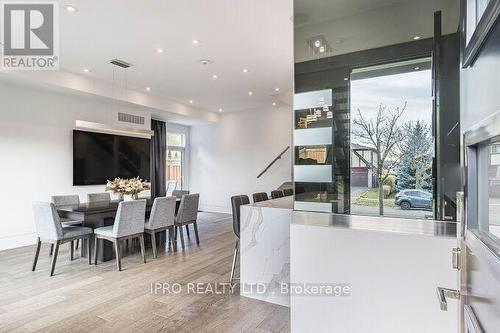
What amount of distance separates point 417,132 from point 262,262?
1.98 m

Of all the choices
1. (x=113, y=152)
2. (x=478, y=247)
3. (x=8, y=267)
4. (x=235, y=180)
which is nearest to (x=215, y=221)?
(x=235, y=180)

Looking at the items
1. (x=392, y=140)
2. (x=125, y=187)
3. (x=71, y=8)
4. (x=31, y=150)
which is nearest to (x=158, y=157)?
(x=31, y=150)

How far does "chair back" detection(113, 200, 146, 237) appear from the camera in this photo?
152 inches

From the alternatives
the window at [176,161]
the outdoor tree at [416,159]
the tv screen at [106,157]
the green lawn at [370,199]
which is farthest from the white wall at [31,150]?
the outdoor tree at [416,159]

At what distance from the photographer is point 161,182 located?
8523 millimetres

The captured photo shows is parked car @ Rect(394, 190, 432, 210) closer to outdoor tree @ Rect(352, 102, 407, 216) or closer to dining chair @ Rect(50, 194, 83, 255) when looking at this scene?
outdoor tree @ Rect(352, 102, 407, 216)

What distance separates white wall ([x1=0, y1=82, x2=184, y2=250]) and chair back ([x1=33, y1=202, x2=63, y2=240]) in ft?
6.17

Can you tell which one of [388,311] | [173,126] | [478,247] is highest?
[173,126]

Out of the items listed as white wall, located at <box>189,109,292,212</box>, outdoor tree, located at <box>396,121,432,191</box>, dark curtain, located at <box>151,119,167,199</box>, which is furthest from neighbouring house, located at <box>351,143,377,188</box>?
dark curtain, located at <box>151,119,167,199</box>

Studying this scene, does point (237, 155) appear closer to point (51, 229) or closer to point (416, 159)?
point (51, 229)

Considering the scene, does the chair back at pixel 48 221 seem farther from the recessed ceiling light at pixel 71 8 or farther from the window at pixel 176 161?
the window at pixel 176 161

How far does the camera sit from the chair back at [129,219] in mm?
3854

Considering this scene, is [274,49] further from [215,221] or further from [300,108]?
[215,221]

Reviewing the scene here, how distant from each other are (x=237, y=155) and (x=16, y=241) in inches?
218
